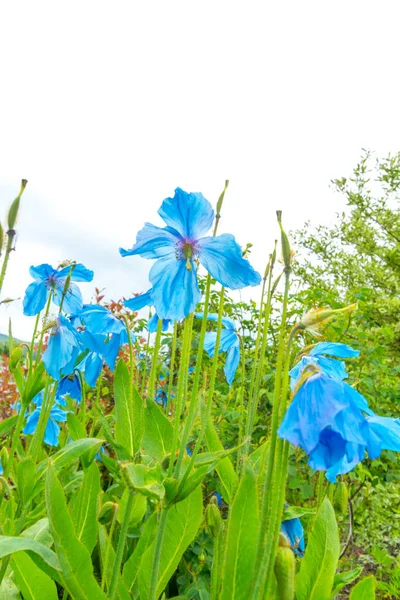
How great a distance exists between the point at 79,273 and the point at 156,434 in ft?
2.70

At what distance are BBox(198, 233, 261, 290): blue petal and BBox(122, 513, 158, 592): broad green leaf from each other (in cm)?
67

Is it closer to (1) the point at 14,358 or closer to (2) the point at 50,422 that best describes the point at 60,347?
(1) the point at 14,358

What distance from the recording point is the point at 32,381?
5.18 feet

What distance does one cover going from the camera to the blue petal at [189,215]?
4.09 ft

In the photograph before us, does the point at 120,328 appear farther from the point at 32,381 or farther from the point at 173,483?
the point at 173,483

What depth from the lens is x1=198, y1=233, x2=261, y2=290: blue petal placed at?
1183 mm

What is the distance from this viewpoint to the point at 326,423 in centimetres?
79

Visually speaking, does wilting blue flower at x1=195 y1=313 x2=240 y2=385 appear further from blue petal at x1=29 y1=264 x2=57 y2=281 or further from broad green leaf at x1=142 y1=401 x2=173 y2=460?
blue petal at x1=29 y1=264 x2=57 y2=281

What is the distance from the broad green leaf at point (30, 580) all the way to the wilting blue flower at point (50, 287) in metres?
0.89

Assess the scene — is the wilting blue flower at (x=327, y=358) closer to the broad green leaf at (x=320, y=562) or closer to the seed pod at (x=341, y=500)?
the broad green leaf at (x=320, y=562)

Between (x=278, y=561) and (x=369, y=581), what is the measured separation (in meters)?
0.54

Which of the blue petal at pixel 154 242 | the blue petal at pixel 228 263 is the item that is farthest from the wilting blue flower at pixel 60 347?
the blue petal at pixel 228 263

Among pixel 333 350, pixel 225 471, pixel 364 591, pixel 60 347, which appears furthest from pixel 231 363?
pixel 364 591

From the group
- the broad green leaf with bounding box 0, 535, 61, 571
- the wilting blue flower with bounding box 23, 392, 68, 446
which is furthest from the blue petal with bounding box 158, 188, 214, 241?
the wilting blue flower with bounding box 23, 392, 68, 446
